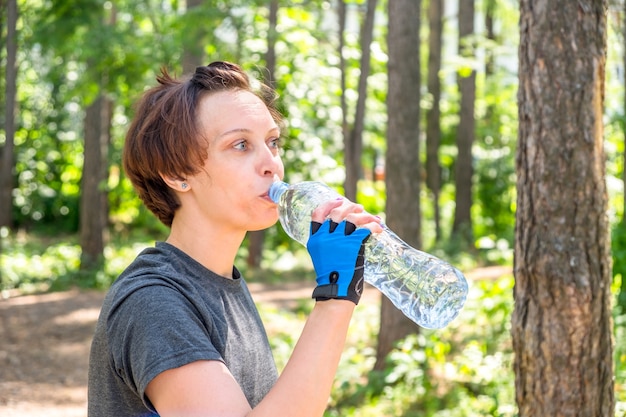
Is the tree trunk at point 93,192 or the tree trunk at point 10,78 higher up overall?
the tree trunk at point 10,78

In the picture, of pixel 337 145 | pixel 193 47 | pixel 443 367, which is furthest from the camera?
pixel 337 145

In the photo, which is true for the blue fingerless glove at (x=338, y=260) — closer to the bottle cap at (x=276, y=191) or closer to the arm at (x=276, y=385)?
the arm at (x=276, y=385)

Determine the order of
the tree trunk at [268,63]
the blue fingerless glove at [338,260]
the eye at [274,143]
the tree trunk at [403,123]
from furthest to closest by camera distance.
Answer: the tree trunk at [268,63], the tree trunk at [403,123], the eye at [274,143], the blue fingerless glove at [338,260]

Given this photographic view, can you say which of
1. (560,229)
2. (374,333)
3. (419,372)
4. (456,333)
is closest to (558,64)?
(560,229)

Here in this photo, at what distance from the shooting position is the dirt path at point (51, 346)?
8.15 metres

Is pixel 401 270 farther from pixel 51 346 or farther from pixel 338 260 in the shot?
pixel 51 346

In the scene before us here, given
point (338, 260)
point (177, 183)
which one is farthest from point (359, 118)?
point (338, 260)

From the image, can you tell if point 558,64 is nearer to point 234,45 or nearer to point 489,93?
point 234,45

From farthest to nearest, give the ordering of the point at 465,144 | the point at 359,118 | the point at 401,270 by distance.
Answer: the point at 465,144 < the point at 359,118 < the point at 401,270

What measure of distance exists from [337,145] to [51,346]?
24.5ft

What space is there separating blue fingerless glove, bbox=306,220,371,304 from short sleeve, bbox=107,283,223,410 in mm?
276

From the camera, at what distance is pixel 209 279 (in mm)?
2061

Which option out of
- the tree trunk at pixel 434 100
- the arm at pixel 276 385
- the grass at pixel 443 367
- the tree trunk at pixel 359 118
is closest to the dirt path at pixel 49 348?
Answer: the grass at pixel 443 367

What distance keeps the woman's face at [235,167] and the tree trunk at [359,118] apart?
799 centimetres
